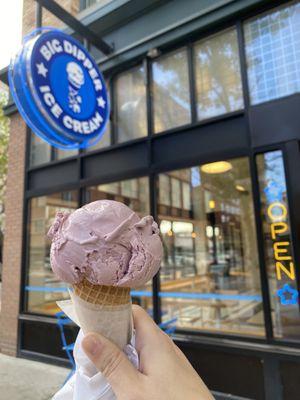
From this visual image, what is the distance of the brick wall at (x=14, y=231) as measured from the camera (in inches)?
277

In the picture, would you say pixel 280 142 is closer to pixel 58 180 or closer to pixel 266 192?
pixel 266 192

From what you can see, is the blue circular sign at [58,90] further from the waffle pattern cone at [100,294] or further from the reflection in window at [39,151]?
the waffle pattern cone at [100,294]

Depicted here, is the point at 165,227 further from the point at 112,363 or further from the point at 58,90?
the point at 112,363

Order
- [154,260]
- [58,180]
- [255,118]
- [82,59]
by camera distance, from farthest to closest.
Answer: [58,180]
[82,59]
[255,118]
[154,260]

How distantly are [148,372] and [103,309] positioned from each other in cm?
35

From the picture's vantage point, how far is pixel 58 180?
6.81 meters

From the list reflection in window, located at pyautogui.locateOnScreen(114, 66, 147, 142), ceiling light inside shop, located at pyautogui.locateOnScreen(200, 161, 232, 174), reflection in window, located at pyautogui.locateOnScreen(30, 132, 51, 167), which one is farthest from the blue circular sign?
reflection in window, located at pyautogui.locateOnScreen(30, 132, 51, 167)

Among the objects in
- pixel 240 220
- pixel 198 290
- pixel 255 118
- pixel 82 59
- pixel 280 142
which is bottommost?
pixel 198 290

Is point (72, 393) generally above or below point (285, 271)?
below

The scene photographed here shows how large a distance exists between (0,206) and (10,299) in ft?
42.9

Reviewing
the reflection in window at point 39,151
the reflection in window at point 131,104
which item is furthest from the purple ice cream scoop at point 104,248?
the reflection in window at point 39,151

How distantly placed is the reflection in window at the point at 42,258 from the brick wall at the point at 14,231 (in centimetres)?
25

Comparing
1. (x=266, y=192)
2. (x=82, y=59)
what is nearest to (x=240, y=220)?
(x=266, y=192)

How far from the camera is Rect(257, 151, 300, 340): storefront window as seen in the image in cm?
430
